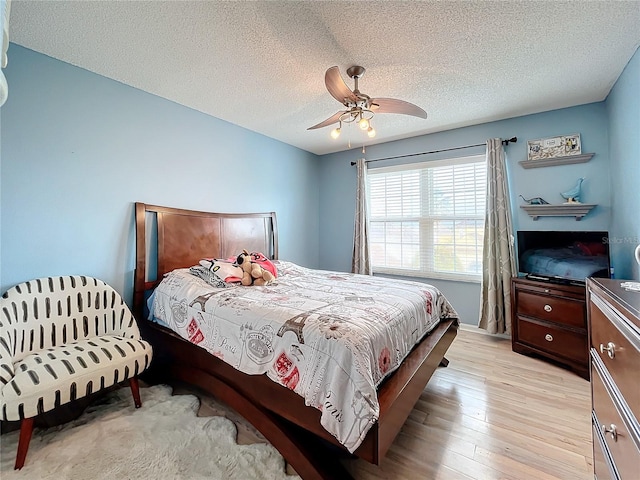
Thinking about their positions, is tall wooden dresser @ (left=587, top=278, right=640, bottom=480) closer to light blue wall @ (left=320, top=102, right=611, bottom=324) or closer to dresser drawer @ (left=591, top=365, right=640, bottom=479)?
dresser drawer @ (left=591, top=365, right=640, bottom=479)

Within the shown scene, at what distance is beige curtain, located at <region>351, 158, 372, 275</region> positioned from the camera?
4109 millimetres

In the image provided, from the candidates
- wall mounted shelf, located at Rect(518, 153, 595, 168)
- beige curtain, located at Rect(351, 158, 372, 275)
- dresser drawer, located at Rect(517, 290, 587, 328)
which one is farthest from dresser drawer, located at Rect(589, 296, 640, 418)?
beige curtain, located at Rect(351, 158, 372, 275)

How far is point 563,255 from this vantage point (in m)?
2.62

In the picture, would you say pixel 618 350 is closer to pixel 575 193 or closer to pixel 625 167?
pixel 625 167

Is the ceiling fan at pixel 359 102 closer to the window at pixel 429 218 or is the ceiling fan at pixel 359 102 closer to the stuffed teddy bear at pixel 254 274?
the stuffed teddy bear at pixel 254 274

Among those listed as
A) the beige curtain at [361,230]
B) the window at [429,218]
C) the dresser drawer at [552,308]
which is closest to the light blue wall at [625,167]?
the dresser drawer at [552,308]

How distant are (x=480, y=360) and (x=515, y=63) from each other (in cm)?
259

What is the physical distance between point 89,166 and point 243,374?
81.5 inches

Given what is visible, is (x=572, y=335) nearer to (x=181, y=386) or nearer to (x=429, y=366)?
(x=429, y=366)

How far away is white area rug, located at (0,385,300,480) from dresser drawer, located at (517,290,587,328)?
103 inches

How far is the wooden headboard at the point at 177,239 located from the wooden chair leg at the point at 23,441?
1.02 m

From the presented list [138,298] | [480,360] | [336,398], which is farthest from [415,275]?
[138,298]

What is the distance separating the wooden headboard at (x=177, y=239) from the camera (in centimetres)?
247

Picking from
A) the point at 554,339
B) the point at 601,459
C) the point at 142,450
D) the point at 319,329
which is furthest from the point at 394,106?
the point at 142,450
